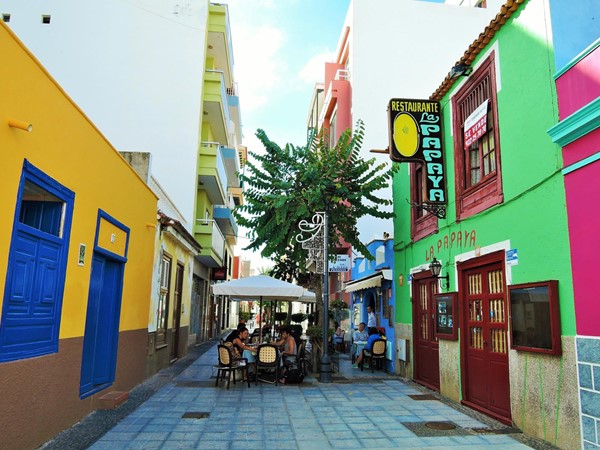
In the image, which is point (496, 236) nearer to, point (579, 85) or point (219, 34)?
point (579, 85)

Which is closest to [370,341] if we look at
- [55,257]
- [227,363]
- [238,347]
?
[238,347]

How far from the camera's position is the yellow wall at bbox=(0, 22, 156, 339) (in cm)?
491

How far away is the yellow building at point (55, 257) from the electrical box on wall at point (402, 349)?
6.51 m

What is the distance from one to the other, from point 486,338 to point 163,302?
8318 millimetres

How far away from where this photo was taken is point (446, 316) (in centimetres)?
968

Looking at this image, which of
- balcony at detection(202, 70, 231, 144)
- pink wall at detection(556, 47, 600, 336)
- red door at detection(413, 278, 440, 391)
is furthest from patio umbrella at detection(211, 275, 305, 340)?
balcony at detection(202, 70, 231, 144)

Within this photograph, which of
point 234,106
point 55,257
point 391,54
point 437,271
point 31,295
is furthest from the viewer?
point 234,106

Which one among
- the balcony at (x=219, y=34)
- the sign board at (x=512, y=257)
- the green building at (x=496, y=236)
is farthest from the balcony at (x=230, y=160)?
the sign board at (x=512, y=257)

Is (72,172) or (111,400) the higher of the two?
(72,172)

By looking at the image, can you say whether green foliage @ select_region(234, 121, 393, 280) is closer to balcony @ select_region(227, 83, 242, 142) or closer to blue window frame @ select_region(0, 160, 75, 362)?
blue window frame @ select_region(0, 160, 75, 362)

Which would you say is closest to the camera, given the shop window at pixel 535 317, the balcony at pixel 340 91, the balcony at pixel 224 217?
the shop window at pixel 535 317

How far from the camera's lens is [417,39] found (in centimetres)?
2247

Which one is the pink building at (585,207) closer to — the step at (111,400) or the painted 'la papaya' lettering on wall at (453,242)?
the painted 'la papaya' lettering on wall at (453,242)

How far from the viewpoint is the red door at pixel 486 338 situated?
773 centimetres
